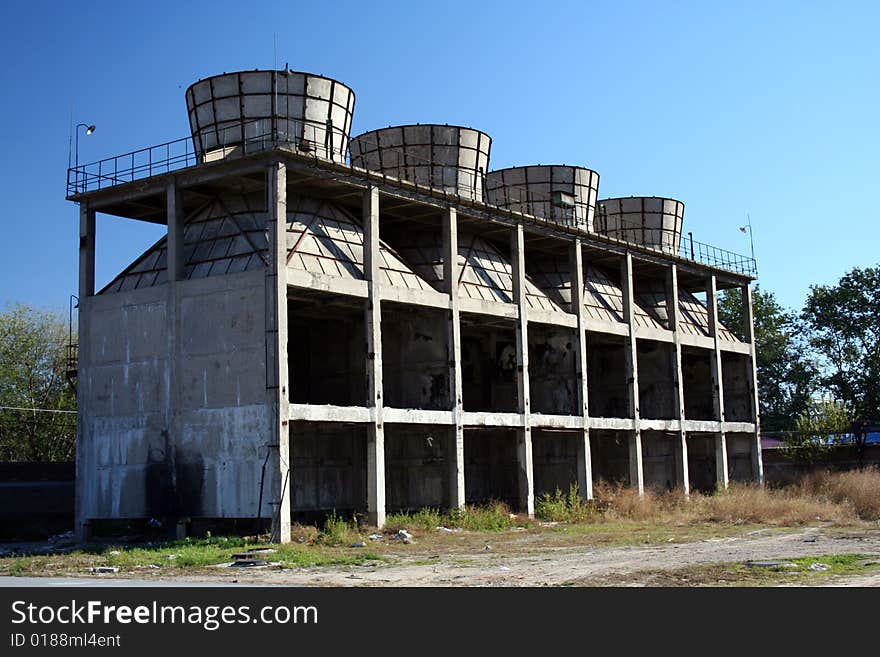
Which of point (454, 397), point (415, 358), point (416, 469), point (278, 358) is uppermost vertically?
point (415, 358)

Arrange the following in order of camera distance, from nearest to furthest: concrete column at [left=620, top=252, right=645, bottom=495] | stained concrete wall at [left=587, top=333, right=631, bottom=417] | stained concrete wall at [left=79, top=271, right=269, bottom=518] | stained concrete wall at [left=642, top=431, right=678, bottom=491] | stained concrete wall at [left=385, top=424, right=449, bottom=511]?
1. stained concrete wall at [left=79, top=271, right=269, bottom=518]
2. stained concrete wall at [left=385, top=424, right=449, bottom=511]
3. concrete column at [left=620, top=252, right=645, bottom=495]
4. stained concrete wall at [left=642, top=431, right=678, bottom=491]
5. stained concrete wall at [left=587, top=333, right=631, bottom=417]

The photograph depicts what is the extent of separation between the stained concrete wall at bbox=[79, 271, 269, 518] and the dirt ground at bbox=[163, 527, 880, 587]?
573cm

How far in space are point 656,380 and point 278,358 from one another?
24465 mm

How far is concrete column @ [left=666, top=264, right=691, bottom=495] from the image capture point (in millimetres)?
44719

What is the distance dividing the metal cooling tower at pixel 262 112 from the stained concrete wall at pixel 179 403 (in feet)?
15.5

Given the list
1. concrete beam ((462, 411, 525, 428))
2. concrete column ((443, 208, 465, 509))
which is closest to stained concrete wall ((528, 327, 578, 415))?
concrete beam ((462, 411, 525, 428))

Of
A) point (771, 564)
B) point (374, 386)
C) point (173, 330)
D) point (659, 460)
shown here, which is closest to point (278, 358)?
point (374, 386)

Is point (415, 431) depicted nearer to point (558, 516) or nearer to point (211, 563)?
point (558, 516)

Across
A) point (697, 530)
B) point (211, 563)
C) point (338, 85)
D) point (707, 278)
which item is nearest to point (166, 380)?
point (211, 563)

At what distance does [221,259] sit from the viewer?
95.5 feet

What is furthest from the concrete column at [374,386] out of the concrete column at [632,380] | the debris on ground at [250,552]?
the concrete column at [632,380]

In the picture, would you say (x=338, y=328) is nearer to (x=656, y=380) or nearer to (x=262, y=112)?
(x=262, y=112)

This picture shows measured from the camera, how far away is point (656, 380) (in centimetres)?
4669

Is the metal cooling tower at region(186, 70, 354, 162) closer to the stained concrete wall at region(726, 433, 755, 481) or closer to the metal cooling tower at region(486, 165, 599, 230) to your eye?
the metal cooling tower at region(486, 165, 599, 230)
